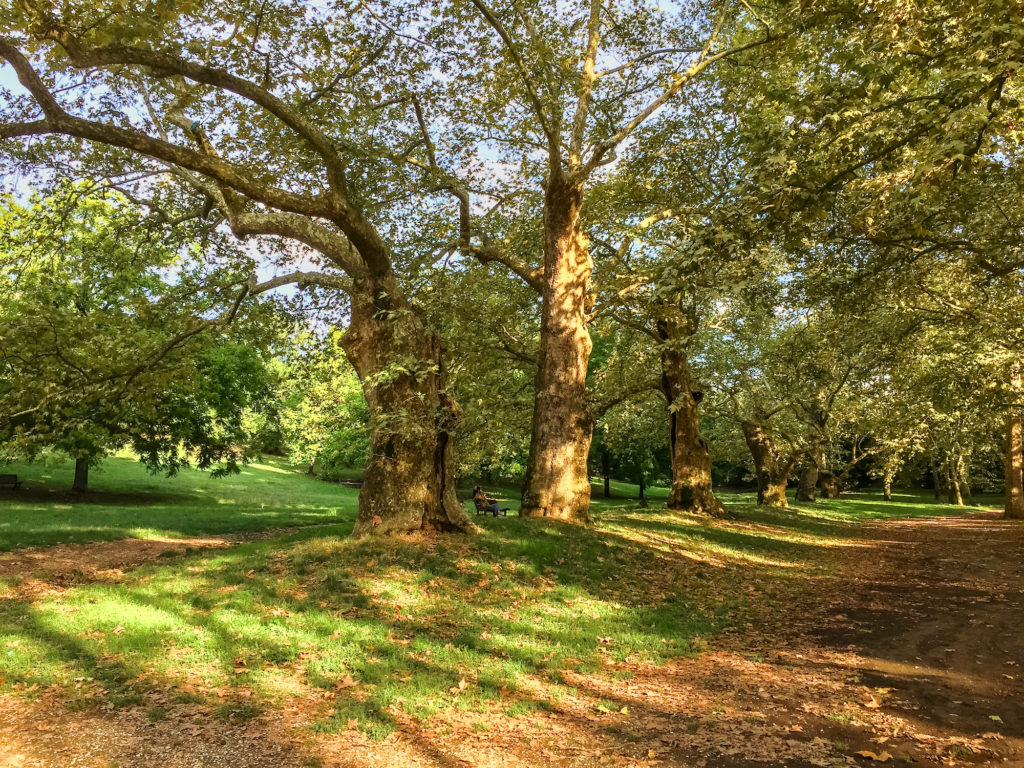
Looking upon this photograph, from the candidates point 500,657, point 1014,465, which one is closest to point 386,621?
point 500,657

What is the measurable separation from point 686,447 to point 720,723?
15.3 metres

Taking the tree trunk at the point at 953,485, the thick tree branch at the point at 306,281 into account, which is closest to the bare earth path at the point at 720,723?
the thick tree branch at the point at 306,281

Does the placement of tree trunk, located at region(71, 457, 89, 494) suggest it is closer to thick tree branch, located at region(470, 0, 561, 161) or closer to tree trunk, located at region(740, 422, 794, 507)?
thick tree branch, located at region(470, 0, 561, 161)

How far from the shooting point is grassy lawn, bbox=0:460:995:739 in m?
5.30

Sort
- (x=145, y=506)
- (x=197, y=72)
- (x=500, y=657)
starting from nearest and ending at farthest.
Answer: (x=500, y=657) < (x=197, y=72) < (x=145, y=506)

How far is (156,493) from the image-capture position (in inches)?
1081

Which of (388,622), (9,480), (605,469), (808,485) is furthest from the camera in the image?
(605,469)

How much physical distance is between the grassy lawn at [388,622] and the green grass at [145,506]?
8.01ft

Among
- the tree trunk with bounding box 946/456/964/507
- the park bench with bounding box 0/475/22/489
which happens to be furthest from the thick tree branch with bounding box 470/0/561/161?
the tree trunk with bounding box 946/456/964/507

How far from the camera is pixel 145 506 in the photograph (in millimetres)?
22500

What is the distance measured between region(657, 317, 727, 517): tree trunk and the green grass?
1083 cm

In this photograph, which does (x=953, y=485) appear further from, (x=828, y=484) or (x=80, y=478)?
(x=80, y=478)

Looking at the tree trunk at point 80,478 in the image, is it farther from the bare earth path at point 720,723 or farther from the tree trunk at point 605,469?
the tree trunk at point 605,469

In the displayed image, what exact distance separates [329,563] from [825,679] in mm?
6469
